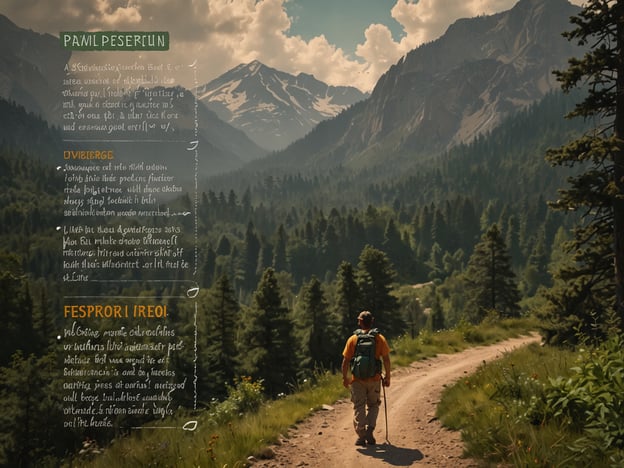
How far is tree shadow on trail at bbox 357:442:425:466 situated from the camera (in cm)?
804

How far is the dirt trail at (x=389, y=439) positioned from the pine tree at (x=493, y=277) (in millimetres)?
36187

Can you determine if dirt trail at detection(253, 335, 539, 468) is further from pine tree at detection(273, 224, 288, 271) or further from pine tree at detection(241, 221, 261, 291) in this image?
pine tree at detection(241, 221, 261, 291)

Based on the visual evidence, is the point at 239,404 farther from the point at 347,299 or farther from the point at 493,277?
the point at 493,277

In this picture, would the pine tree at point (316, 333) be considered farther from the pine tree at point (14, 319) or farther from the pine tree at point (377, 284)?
the pine tree at point (14, 319)

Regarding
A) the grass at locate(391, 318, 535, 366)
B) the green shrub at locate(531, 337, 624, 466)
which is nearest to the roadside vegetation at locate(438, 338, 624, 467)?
the green shrub at locate(531, 337, 624, 466)

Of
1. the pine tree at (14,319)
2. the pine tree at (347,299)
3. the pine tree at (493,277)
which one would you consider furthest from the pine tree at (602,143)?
the pine tree at (493,277)

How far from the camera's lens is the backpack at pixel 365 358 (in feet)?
29.6

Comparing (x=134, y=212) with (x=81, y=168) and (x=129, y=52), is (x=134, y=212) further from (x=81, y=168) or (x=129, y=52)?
(x=129, y=52)

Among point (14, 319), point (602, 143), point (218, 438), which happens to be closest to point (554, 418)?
point (218, 438)

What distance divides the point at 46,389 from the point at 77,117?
86.1ft

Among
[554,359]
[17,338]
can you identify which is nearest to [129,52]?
[554,359]

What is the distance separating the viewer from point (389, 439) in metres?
9.36

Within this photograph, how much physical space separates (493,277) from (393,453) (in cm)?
4275

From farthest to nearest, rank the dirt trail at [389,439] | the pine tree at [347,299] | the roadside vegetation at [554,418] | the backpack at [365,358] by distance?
the pine tree at [347,299]
the backpack at [365,358]
the dirt trail at [389,439]
the roadside vegetation at [554,418]
